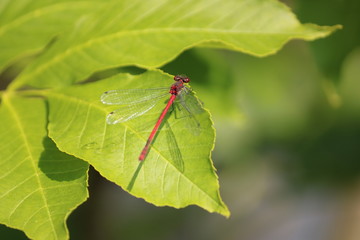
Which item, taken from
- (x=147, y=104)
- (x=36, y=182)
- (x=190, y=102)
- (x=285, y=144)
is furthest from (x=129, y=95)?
(x=285, y=144)

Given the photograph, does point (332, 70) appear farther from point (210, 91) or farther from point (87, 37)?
point (87, 37)

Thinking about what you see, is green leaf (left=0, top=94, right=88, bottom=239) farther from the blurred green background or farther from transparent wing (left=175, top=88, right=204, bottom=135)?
the blurred green background

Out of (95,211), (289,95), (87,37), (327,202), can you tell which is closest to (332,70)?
(87,37)

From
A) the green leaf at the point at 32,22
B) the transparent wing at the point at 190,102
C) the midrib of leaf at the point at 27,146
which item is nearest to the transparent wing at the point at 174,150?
the transparent wing at the point at 190,102

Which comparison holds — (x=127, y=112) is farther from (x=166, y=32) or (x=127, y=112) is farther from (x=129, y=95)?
(x=166, y=32)

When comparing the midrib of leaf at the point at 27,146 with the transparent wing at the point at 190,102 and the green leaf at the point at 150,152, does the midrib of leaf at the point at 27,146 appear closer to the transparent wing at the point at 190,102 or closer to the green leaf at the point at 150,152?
the green leaf at the point at 150,152

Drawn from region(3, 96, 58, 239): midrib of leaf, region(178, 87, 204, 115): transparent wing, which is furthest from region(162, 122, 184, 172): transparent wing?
region(3, 96, 58, 239): midrib of leaf
